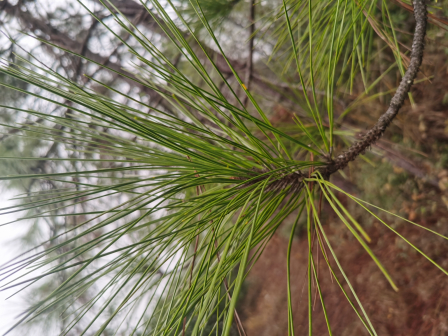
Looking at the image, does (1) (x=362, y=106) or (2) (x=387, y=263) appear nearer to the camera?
(2) (x=387, y=263)

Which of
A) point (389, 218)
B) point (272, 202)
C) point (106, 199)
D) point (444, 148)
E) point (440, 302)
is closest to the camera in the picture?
point (272, 202)

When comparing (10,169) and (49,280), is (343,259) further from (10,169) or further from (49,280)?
(10,169)

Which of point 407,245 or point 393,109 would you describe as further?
point 407,245

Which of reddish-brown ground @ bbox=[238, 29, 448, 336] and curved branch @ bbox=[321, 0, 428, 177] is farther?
reddish-brown ground @ bbox=[238, 29, 448, 336]

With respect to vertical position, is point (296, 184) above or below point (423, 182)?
above

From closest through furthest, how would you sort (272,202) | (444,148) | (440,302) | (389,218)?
1. (272,202)
2. (440,302)
3. (444,148)
4. (389,218)

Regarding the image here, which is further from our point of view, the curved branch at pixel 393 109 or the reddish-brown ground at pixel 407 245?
the reddish-brown ground at pixel 407 245

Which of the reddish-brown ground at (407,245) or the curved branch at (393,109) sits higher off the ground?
the curved branch at (393,109)

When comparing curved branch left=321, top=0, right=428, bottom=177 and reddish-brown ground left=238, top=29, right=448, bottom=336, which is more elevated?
curved branch left=321, top=0, right=428, bottom=177

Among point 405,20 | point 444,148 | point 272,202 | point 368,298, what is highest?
point 405,20

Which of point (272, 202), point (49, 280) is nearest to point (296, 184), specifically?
point (272, 202)

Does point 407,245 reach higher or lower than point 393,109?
lower
